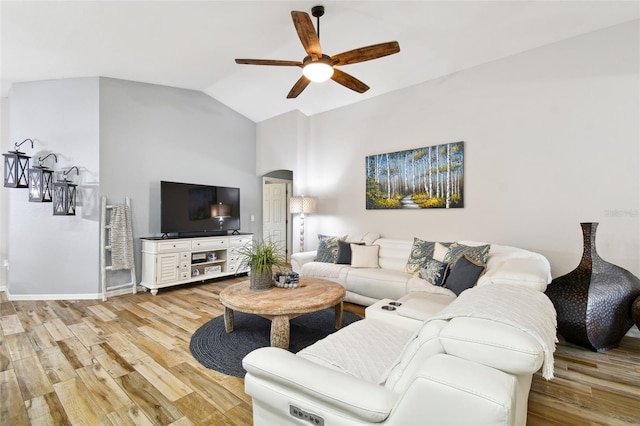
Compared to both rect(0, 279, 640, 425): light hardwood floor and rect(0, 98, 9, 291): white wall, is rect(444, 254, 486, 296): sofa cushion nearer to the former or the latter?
rect(0, 279, 640, 425): light hardwood floor


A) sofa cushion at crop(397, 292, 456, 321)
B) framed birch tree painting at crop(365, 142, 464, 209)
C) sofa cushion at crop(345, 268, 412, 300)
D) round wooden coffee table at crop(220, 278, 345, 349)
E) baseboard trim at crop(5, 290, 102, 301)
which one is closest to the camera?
sofa cushion at crop(397, 292, 456, 321)

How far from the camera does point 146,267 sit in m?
4.29

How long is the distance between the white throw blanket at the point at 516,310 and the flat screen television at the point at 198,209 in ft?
14.4

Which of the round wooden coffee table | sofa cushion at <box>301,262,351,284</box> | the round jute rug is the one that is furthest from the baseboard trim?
sofa cushion at <box>301,262,351,284</box>

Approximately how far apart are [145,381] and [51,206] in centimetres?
335

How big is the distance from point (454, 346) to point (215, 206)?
15.6 ft

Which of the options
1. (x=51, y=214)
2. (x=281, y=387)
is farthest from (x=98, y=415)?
(x=51, y=214)

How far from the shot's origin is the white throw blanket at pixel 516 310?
3.08ft

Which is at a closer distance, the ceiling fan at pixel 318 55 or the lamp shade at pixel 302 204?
the ceiling fan at pixel 318 55

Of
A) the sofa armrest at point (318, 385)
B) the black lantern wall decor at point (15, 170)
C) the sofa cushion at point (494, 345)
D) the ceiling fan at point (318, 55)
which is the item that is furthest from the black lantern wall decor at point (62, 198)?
the sofa cushion at point (494, 345)

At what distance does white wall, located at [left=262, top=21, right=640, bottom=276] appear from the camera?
2.79m

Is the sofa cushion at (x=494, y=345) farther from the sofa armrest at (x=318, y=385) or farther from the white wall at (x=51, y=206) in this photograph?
the white wall at (x=51, y=206)

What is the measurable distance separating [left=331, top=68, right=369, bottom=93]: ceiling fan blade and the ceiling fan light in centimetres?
19

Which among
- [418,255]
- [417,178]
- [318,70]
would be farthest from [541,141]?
[318,70]
